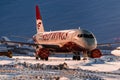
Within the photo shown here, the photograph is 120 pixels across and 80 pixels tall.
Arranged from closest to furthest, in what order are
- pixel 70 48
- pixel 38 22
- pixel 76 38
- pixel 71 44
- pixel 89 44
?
pixel 89 44, pixel 76 38, pixel 71 44, pixel 70 48, pixel 38 22

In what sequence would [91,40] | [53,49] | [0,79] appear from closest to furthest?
[0,79] < [91,40] < [53,49]

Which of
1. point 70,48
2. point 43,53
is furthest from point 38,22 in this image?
point 70,48

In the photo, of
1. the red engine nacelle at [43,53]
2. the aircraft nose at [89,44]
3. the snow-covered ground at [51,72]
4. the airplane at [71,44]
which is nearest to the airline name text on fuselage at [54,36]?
the airplane at [71,44]

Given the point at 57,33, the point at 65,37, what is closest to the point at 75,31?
the point at 65,37

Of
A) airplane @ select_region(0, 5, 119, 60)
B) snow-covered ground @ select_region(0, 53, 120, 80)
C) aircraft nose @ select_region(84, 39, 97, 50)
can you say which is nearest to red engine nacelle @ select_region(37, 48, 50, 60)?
airplane @ select_region(0, 5, 119, 60)

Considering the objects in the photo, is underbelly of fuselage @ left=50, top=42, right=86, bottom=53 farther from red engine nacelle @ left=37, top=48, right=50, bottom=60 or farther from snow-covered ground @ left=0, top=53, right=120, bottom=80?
snow-covered ground @ left=0, top=53, right=120, bottom=80

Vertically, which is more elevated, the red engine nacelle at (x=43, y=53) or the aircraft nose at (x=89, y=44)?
the aircraft nose at (x=89, y=44)

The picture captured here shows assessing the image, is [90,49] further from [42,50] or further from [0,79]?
[0,79]

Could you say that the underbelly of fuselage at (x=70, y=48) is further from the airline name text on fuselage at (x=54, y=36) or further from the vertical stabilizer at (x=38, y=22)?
the vertical stabilizer at (x=38, y=22)

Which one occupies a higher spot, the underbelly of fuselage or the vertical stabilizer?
the vertical stabilizer

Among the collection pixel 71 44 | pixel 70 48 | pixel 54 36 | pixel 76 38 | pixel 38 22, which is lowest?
pixel 70 48

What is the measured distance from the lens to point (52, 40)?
1729 inches

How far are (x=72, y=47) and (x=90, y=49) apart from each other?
2.48 metres

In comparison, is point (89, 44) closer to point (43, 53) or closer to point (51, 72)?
point (43, 53)
